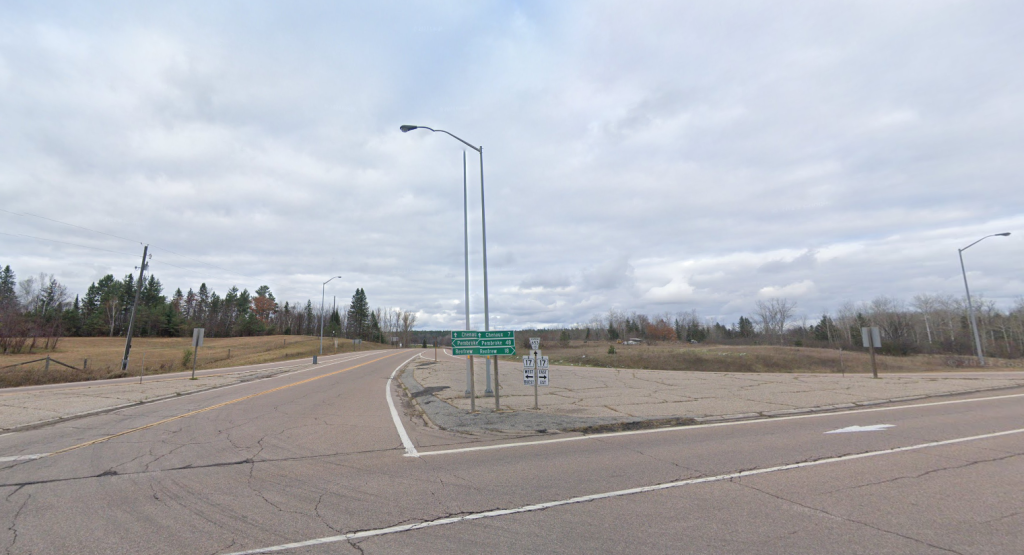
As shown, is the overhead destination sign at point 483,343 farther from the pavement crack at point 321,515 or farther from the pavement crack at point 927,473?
the pavement crack at point 927,473

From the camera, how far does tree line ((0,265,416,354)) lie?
295ft

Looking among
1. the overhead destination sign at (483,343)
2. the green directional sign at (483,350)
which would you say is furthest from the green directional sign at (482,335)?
the green directional sign at (483,350)

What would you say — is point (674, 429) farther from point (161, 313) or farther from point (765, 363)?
point (161, 313)

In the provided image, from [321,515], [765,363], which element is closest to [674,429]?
[321,515]

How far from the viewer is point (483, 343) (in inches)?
474

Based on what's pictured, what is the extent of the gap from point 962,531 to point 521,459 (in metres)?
5.17

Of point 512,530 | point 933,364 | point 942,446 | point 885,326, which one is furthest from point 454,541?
point 885,326

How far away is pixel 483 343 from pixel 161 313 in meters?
121

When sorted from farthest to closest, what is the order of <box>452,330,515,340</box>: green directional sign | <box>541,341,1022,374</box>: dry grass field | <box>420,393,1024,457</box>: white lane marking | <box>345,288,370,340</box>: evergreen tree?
<box>345,288,370,340</box>: evergreen tree < <box>541,341,1022,374</box>: dry grass field < <box>452,330,515,340</box>: green directional sign < <box>420,393,1024,457</box>: white lane marking

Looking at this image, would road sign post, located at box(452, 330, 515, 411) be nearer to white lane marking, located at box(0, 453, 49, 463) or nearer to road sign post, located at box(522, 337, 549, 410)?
road sign post, located at box(522, 337, 549, 410)

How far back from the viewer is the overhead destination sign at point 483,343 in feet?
38.9

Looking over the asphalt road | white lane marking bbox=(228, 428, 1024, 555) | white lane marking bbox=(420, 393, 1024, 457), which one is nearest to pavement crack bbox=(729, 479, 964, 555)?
the asphalt road

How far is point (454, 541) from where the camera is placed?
13.9 feet

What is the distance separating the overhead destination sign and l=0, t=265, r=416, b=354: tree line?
72351 millimetres
